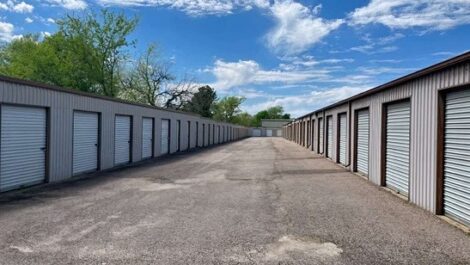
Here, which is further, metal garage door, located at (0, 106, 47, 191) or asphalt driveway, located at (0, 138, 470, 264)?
metal garage door, located at (0, 106, 47, 191)

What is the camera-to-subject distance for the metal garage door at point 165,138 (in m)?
22.9

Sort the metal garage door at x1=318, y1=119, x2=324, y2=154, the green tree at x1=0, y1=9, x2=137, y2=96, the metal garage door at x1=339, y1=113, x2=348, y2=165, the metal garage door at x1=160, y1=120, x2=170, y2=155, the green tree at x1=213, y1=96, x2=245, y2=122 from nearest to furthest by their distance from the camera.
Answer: the metal garage door at x1=339, y1=113, x2=348, y2=165
the metal garage door at x1=160, y1=120, x2=170, y2=155
the metal garage door at x1=318, y1=119, x2=324, y2=154
the green tree at x1=0, y1=9, x2=137, y2=96
the green tree at x1=213, y1=96, x2=245, y2=122

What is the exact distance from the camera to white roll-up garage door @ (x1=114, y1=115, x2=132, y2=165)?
638 inches

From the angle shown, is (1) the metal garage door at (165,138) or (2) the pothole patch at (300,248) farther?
(1) the metal garage door at (165,138)

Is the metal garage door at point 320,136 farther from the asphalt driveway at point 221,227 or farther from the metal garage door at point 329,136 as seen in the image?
the asphalt driveway at point 221,227

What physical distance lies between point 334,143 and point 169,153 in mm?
10698

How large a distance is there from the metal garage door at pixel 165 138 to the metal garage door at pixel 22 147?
11825 mm

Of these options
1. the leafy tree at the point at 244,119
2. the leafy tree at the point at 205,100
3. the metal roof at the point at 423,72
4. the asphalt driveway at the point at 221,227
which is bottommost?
the asphalt driveway at the point at 221,227

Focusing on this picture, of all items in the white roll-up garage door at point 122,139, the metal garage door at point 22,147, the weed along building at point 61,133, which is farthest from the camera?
the white roll-up garage door at point 122,139

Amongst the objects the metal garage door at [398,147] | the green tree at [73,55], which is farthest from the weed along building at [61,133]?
the green tree at [73,55]

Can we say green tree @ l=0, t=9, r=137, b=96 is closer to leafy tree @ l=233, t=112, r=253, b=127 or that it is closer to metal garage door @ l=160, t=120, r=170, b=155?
metal garage door @ l=160, t=120, r=170, b=155

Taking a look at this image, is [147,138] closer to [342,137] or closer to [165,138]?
[165,138]

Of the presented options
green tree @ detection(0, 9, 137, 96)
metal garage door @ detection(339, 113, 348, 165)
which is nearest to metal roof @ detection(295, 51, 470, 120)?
metal garage door @ detection(339, 113, 348, 165)

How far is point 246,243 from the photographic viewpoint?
5328 mm
